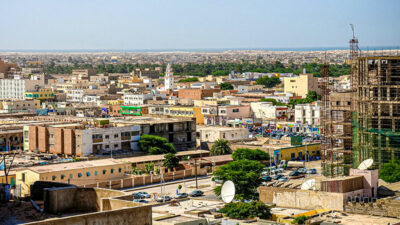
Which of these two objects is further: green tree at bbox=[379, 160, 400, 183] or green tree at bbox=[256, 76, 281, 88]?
green tree at bbox=[256, 76, 281, 88]

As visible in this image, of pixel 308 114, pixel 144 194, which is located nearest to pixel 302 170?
pixel 144 194

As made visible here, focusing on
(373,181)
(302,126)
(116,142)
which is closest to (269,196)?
(373,181)

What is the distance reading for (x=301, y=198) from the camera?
83.8ft

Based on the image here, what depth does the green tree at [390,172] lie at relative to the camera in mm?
28734

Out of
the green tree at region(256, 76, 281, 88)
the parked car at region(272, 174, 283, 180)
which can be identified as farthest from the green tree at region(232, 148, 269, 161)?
the green tree at region(256, 76, 281, 88)

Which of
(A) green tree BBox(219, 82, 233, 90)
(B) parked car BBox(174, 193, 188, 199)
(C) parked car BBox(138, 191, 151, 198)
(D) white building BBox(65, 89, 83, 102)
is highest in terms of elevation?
(A) green tree BBox(219, 82, 233, 90)

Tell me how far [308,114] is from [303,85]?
22.6 meters

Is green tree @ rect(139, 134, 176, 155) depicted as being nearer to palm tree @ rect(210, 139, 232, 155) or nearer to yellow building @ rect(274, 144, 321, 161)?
palm tree @ rect(210, 139, 232, 155)

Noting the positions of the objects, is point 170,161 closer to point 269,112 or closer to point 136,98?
point 269,112

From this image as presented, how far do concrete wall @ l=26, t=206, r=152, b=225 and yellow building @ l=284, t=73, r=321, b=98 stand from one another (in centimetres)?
7402

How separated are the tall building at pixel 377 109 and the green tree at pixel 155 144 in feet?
38.2

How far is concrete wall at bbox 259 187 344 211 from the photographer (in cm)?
2451

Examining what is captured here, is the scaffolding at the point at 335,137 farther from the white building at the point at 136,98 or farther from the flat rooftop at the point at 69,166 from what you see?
the white building at the point at 136,98

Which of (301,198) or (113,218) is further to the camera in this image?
(301,198)
